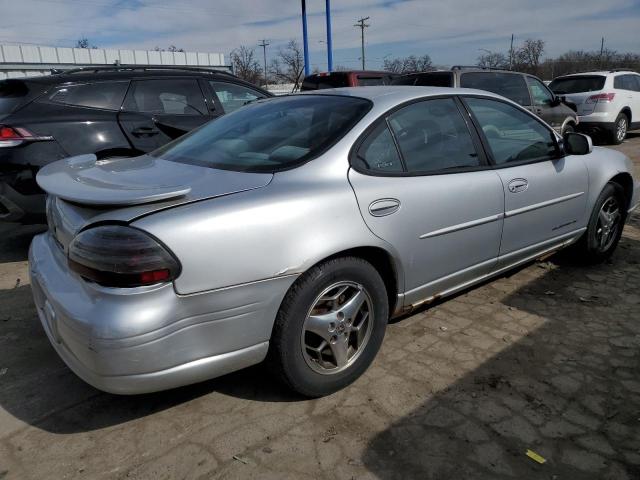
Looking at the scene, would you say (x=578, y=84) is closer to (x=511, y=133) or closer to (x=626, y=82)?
(x=626, y=82)

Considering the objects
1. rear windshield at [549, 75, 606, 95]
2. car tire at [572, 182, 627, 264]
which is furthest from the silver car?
rear windshield at [549, 75, 606, 95]

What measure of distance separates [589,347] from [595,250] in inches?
58.1

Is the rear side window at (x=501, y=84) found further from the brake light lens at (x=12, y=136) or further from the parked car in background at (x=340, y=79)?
the brake light lens at (x=12, y=136)

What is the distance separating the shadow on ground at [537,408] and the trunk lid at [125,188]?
1302 millimetres

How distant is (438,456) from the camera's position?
2.15 meters

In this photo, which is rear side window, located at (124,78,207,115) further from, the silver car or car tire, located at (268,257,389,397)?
car tire, located at (268,257,389,397)

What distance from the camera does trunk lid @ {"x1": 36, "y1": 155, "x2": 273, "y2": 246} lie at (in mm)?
2070

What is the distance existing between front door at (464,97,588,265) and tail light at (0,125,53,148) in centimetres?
364

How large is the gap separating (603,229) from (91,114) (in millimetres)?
4640

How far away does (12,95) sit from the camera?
4734 mm

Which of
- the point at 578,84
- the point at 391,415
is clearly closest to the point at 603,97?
the point at 578,84

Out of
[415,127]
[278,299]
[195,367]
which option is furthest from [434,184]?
[195,367]

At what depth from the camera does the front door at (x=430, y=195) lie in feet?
8.57

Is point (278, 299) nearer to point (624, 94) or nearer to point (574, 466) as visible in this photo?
point (574, 466)
